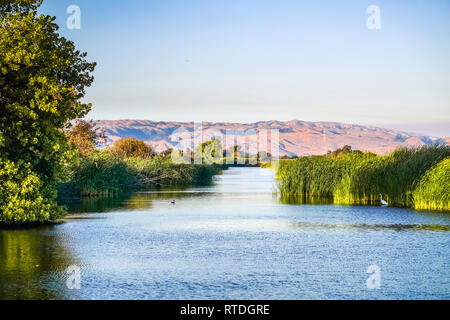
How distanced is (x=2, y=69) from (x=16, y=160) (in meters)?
2.81

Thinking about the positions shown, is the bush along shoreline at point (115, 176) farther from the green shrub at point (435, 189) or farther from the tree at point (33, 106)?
the green shrub at point (435, 189)

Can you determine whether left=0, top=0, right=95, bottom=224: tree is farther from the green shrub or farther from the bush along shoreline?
the green shrub

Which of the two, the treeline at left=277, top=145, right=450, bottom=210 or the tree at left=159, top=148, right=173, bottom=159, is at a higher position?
the tree at left=159, top=148, right=173, bottom=159

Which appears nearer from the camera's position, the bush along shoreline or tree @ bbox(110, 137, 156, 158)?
the bush along shoreline

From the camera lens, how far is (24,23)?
56.3 feet

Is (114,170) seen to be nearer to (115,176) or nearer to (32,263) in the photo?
(115,176)

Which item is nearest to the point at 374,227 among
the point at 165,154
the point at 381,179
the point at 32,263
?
the point at 381,179

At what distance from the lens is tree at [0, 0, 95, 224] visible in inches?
668

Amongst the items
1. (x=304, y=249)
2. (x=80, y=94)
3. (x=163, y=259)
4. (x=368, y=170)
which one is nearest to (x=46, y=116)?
(x=80, y=94)

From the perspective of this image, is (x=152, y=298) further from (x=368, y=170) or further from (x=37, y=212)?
(x=368, y=170)

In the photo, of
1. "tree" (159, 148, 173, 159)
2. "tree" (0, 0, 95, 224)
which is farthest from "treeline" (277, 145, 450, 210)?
"tree" (159, 148, 173, 159)

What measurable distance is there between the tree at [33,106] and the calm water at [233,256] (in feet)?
3.88

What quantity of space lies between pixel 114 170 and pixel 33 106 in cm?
1849

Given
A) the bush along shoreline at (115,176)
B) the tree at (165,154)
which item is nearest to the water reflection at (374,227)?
the bush along shoreline at (115,176)
